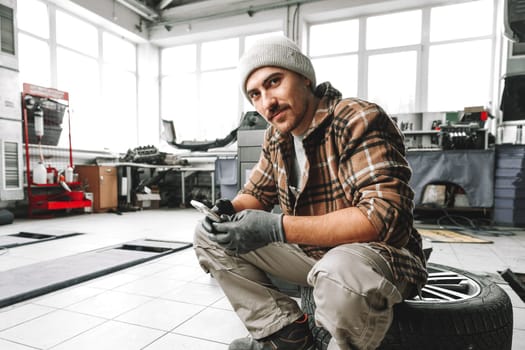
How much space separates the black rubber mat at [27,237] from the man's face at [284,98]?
8.98ft

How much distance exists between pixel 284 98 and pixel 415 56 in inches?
219

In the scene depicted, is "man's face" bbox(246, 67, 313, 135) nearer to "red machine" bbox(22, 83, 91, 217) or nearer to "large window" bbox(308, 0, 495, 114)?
"red machine" bbox(22, 83, 91, 217)

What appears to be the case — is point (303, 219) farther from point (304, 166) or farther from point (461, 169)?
point (461, 169)

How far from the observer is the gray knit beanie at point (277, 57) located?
0.97 metres

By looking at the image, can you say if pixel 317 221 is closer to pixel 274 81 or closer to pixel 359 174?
pixel 359 174

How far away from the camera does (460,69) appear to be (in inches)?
211

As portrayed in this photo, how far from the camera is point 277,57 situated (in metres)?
0.98

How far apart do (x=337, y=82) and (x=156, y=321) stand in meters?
5.64

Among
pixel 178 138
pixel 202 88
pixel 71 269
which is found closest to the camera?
→ pixel 71 269

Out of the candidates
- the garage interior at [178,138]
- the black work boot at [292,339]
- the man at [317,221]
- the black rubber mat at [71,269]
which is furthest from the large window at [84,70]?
the black work boot at [292,339]

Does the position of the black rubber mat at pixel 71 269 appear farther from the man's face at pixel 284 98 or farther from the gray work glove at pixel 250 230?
the man's face at pixel 284 98

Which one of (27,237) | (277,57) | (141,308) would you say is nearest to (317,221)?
(277,57)

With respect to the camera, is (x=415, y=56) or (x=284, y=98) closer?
(x=284, y=98)

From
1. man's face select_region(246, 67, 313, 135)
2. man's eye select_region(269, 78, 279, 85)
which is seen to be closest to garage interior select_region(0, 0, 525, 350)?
man's face select_region(246, 67, 313, 135)
